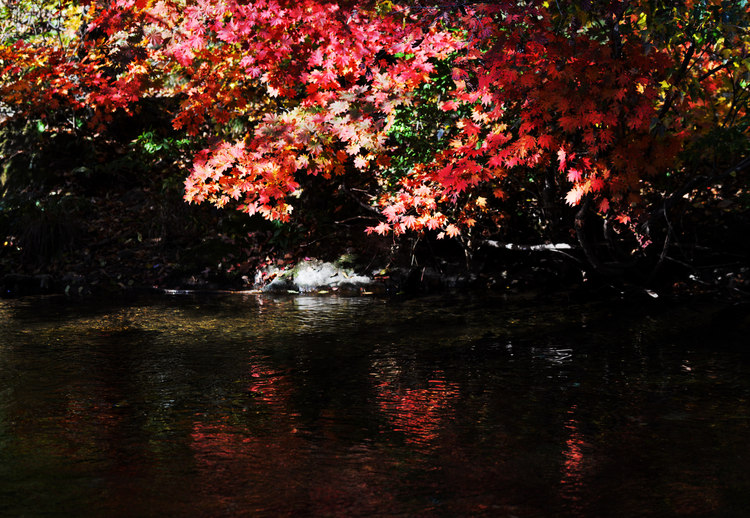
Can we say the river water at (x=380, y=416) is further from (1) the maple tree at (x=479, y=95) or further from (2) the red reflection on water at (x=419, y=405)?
(1) the maple tree at (x=479, y=95)

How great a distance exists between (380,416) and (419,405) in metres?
0.34

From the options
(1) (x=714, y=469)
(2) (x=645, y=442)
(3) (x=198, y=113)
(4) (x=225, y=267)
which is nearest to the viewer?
(1) (x=714, y=469)

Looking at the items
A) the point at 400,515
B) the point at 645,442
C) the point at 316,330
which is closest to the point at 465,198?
the point at 316,330

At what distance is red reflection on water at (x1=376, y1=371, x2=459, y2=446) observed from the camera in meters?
4.46

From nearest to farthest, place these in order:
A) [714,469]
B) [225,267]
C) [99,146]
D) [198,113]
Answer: [714,469]
[198,113]
[225,267]
[99,146]

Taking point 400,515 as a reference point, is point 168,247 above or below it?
above

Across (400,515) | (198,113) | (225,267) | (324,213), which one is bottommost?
(400,515)

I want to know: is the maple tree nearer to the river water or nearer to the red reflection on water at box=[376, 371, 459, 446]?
the river water

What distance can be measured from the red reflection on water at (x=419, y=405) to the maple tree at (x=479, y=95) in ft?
8.54

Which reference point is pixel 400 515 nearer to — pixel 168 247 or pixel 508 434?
pixel 508 434

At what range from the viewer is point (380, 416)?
4789mm

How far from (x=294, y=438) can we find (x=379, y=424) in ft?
1.81

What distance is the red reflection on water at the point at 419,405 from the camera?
4.46 meters

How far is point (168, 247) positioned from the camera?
12125 mm
